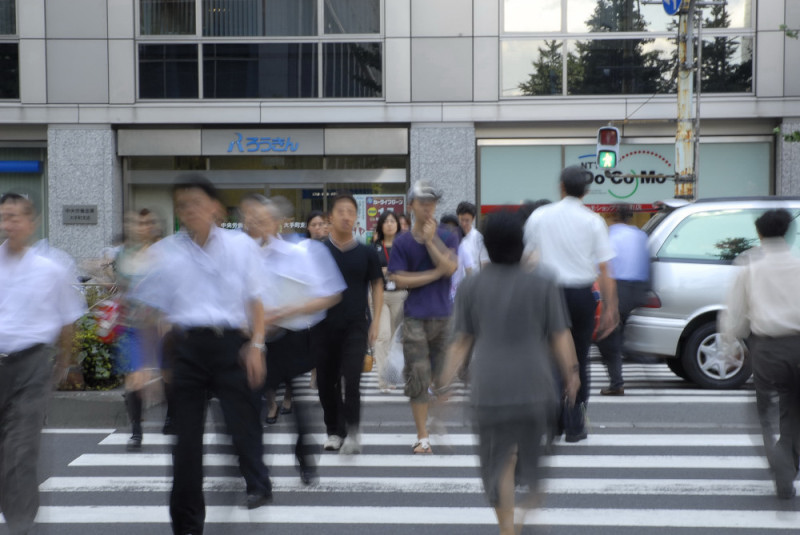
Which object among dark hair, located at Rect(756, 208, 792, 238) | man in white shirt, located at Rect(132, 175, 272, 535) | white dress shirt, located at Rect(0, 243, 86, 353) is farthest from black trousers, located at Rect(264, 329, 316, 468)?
dark hair, located at Rect(756, 208, 792, 238)

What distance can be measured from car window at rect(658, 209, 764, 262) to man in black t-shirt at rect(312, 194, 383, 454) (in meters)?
4.04

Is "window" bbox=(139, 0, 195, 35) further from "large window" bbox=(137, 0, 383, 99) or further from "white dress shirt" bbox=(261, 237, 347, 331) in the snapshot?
"white dress shirt" bbox=(261, 237, 347, 331)

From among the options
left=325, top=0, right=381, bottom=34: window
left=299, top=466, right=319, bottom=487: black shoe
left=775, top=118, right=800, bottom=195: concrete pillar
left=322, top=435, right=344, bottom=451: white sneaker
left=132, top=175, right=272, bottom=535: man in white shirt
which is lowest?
left=322, top=435, right=344, bottom=451: white sneaker

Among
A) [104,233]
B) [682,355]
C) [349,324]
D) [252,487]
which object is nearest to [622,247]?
[682,355]

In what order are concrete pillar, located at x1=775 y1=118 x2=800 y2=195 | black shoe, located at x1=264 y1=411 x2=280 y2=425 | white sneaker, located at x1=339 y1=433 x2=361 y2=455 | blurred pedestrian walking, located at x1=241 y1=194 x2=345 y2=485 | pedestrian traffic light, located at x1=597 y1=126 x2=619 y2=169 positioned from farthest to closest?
concrete pillar, located at x1=775 y1=118 x2=800 y2=195, pedestrian traffic light, located at x1=597 y1=126 x2=619 y2=169, black shoe, located at x1=264 y1=411 x2=280 y2=425, white sneaker, located at x1=339 y1=433 x2=361 y2=455, blurred pedestrian walking, located at x1=241 y1=194 x2=345 y2=485

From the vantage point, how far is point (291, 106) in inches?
786

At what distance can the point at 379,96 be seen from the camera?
20062 mm

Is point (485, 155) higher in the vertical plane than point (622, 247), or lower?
higher

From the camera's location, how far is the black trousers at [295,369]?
20.4ft

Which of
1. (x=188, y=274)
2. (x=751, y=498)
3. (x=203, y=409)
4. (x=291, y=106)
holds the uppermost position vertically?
(x=291, y=106)

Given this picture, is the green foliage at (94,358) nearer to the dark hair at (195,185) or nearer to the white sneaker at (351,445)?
the white sneaker at (351,445)

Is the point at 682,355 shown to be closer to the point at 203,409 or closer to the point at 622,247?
the point at 622,247

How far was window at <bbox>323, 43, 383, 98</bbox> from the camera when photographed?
20.1m

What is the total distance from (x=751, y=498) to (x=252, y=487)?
2.98 meters
